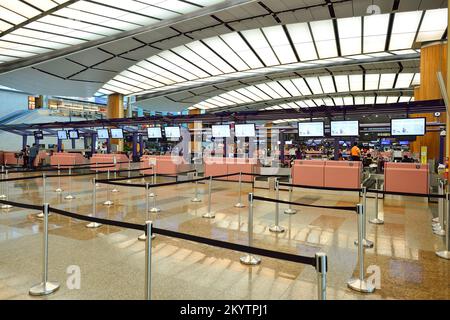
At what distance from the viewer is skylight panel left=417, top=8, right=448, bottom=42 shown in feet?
47.1

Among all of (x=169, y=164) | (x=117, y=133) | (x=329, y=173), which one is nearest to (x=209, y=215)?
(x=329, y=173)

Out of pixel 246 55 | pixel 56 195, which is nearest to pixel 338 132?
pixel 56 195

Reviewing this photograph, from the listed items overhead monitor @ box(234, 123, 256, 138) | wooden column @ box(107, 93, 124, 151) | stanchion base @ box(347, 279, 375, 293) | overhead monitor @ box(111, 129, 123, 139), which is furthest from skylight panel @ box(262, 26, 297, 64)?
wooden column @ box(107, 93, 124, 151)

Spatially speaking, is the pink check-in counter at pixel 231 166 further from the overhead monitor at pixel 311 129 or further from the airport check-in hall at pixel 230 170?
the overhead monitor at pixel 311 129

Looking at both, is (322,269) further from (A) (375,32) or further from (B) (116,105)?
(B) (116,105)

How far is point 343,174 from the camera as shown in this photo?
11.6 metres

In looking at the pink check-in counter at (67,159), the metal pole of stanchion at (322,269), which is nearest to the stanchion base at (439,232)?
the metal pole of stanchion at (322,269)

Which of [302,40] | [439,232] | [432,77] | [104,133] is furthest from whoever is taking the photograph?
[104,133]

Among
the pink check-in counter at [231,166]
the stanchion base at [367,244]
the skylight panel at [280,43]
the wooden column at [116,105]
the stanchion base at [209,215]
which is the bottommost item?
the stanchion base at [367,244]

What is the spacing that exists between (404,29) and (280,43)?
705 centimetres

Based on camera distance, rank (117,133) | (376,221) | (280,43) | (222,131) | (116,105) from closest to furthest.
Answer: (376,221), (222,131), (280,43), (117,133), (116,105)

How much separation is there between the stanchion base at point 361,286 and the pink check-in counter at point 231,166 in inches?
412

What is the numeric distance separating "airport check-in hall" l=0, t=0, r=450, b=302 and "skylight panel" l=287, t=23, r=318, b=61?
6.2 inches

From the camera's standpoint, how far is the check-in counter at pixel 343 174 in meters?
11.3
